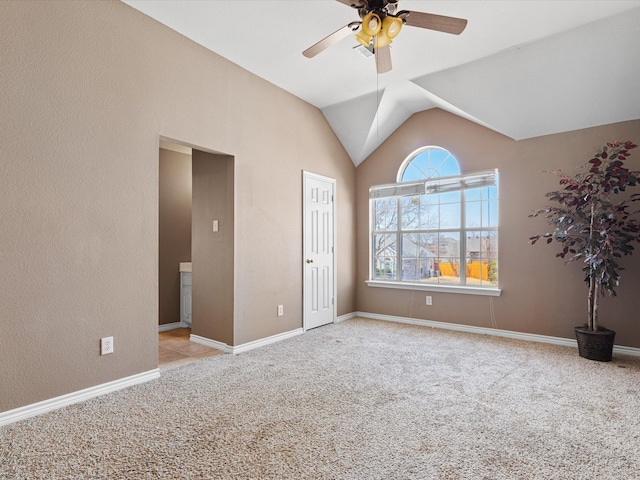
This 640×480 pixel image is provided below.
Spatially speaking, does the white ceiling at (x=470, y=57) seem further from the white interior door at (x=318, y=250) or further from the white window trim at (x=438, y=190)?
the white interior door at (x=318, y=250)

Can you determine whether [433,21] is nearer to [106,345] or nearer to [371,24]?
[371,24]

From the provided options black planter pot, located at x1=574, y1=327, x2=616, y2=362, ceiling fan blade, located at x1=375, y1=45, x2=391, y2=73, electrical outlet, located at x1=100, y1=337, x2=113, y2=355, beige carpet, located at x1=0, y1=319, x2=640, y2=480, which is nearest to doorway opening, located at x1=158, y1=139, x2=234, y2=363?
beige carpet, located at x1=0, y1=319, x2=640, y2=480

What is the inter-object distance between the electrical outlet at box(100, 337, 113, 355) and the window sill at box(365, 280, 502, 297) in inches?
138

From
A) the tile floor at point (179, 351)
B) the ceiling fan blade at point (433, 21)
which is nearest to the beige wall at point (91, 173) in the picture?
the tile floor at point (179, 351)

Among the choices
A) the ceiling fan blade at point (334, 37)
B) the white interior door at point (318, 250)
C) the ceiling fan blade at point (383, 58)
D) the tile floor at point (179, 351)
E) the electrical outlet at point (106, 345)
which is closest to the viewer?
the ceiling fan blade at point (334, 37)

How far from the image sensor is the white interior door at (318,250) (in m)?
4.52

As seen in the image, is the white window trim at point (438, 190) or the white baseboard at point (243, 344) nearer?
the white baseboard at point (243, 344)

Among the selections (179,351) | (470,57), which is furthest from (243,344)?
(470,57)

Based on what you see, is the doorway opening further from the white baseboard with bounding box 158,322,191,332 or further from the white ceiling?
the white ceiling

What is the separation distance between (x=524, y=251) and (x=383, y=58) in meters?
2.85

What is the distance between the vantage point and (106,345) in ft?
8.64

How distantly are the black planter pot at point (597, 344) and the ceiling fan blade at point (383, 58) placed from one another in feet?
10.1

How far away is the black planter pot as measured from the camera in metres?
3.26

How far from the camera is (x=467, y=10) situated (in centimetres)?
280
